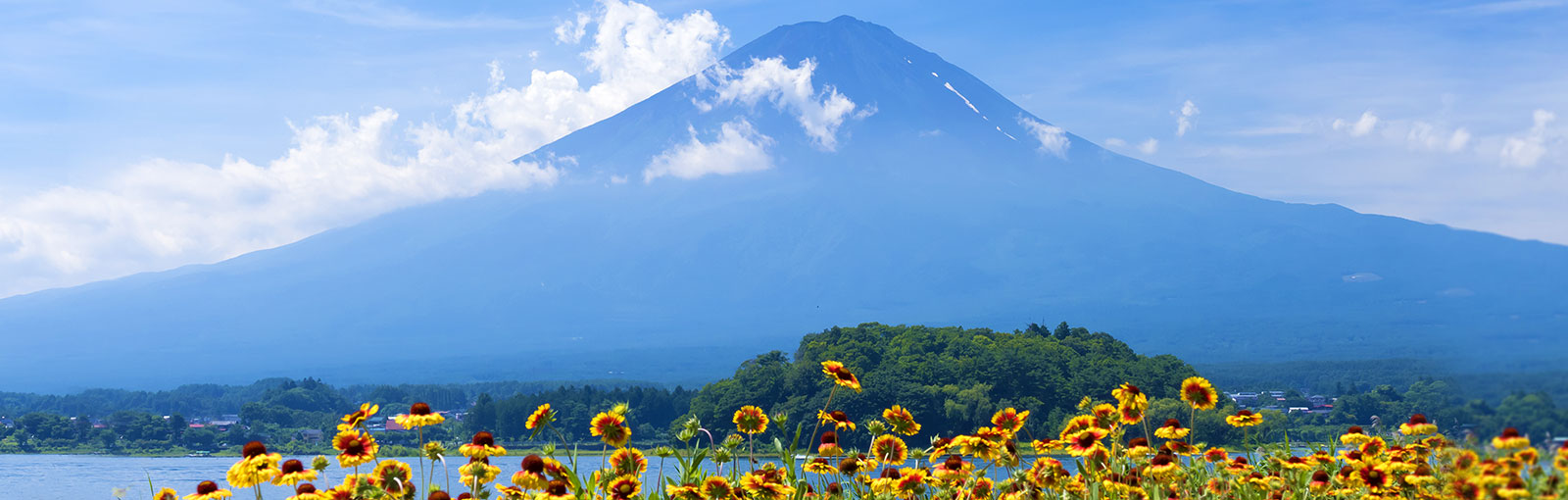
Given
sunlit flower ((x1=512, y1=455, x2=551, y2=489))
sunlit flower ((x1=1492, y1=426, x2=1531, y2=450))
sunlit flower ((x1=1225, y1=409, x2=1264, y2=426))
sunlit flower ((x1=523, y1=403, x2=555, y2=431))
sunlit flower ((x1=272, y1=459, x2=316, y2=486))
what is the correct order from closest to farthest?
sunlit flower ((x1=1492, y1=426, x2=1531, y2=450))
sunlit flower ((x1=272, y1=459, x2=316, y2=486))
sunlit flower ((x1=512, y1=455, x2=551, y2=489))
sunlit flower ((x1=523, y1=403, x2=555, y2=431))
sunlit flower ((x1=1225, y1=409, x2=1264, y2=426))

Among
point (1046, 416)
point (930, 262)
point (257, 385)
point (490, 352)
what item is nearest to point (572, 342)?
point (490, 352)

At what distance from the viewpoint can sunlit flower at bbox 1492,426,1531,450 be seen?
193cm

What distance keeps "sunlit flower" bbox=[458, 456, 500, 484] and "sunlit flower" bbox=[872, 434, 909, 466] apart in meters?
1.45

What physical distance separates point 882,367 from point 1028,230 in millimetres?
136863

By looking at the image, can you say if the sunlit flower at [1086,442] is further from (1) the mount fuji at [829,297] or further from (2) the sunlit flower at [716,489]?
(1) the mount fuji at [829,297]

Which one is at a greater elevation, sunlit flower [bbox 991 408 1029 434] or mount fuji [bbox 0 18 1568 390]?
mount fuji [bbox 0 18 1568 390]

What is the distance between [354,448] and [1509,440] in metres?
3.21

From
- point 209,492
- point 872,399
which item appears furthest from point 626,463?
point 872,399

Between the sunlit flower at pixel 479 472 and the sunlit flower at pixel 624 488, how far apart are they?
35 centimetres

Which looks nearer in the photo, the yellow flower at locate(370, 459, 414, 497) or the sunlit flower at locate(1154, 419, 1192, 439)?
the yellow flower at locate(370, 459, 414, 497)

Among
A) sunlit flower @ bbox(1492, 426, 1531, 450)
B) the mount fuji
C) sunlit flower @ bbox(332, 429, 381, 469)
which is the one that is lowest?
sunlit flower @ bbox(1492, 426, 1531, 450)

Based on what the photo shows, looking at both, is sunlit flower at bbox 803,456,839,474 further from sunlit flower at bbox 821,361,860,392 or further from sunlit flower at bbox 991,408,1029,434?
sunlit flower at bbox 991,408,1029,434

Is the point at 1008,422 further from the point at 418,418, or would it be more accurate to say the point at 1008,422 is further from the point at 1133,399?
the point at 418,418

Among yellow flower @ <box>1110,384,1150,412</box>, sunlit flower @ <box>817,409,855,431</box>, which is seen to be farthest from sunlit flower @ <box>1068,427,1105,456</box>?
sunlit flower @ <box>817,409,855,431</box>
